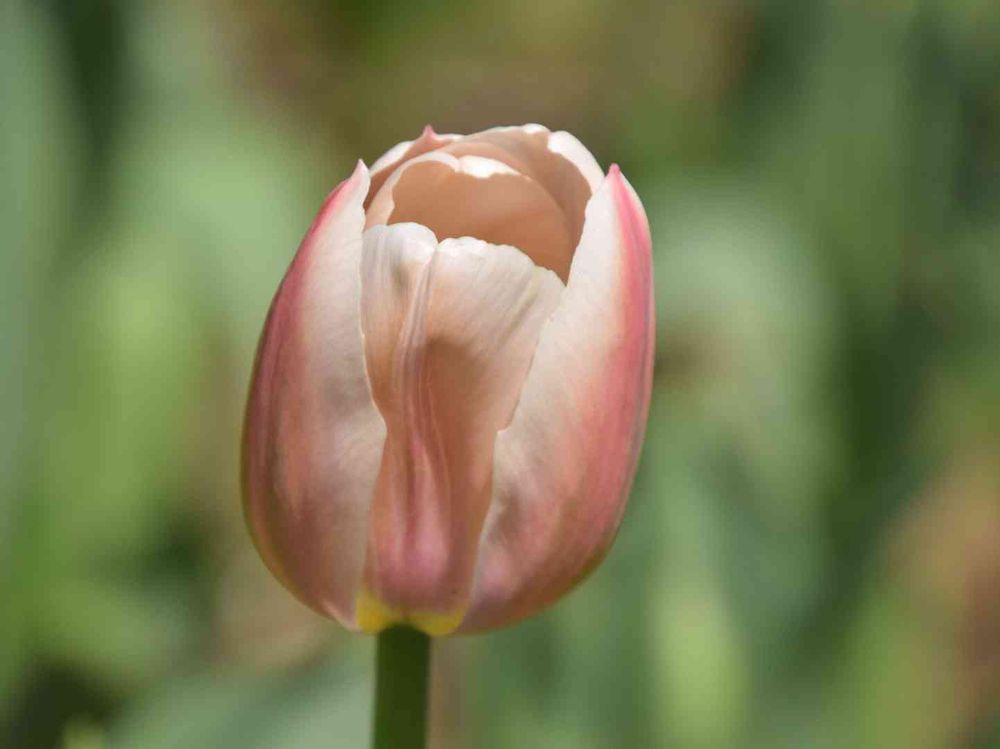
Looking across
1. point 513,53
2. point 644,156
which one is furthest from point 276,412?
point 513,53

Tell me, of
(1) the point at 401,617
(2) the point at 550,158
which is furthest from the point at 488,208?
(1) the point at 401,617

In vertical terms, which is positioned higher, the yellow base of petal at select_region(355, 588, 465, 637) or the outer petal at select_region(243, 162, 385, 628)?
the outer petal at select_region(243, 162, 385, 628)

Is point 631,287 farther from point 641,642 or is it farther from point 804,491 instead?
point 804,491

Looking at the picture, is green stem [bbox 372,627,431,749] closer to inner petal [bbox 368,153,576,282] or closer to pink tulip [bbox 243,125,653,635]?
pink tulip [bbox 243,125,653,635]

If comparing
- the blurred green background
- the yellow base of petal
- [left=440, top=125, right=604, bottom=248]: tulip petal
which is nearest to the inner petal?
[left=440, top=125, right=604, bottom=248]: tulip petal

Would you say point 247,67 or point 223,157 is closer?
point 223,157

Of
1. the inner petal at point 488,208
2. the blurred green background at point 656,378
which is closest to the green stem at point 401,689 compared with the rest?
the inner petal at point 488,208

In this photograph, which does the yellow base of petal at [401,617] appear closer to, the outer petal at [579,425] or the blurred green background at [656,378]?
the outer petal at [579,425]
